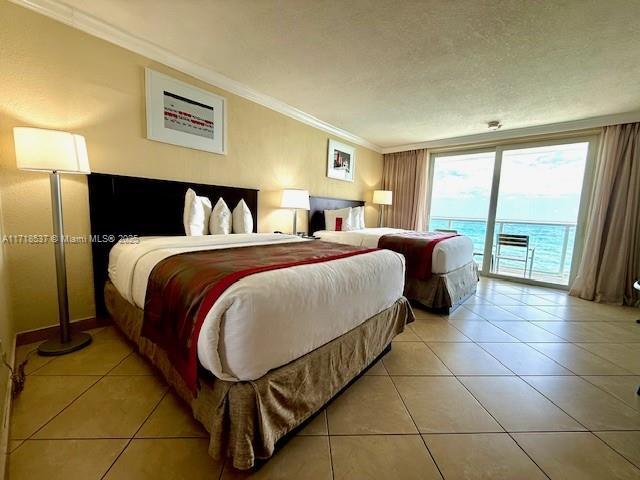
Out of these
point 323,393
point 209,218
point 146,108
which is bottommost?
point 323,393

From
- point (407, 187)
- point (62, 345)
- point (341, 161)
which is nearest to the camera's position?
point (62, 345)

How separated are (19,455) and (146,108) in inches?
96.9

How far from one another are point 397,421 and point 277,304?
97cm

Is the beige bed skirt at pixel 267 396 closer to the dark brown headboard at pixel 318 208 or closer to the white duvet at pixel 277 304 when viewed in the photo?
the white duvet at pixel 277 304

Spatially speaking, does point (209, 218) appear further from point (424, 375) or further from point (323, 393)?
point (424, 375)

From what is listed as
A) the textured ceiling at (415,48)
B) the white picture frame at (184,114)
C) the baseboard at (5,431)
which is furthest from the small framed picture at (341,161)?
the baseboard at (5,431)

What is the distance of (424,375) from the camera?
5.79 ft

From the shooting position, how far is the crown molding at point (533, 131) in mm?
3348

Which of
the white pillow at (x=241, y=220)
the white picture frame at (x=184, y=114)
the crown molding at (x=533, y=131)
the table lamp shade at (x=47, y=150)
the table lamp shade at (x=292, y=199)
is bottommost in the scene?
the white pillow at (x=241, y=220)

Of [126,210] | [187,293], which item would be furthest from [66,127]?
[187,293]

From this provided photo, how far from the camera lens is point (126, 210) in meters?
2.25

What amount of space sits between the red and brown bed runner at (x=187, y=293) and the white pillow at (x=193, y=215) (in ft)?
3.37

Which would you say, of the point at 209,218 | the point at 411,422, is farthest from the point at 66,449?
the point at 209,218

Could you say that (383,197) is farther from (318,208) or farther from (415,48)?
(415,48)
